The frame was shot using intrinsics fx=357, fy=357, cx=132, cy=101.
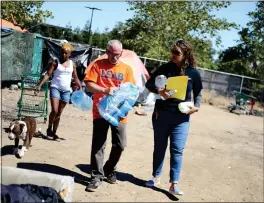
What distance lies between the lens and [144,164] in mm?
6125

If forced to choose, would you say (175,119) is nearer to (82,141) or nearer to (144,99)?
(82,141)

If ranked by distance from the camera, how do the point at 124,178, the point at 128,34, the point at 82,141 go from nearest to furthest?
1. the point at 124,178
2. the point at 82,141
3. the point at 128,34

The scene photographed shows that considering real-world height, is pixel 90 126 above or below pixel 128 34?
below

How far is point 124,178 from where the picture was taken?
520cm

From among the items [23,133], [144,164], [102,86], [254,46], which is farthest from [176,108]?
[254,46]

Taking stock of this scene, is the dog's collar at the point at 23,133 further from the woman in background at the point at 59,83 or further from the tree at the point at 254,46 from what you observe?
the tree at the point at 254,46

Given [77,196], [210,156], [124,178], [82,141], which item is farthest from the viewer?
[210,156]

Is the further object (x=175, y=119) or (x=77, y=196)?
(x=175, y=119)

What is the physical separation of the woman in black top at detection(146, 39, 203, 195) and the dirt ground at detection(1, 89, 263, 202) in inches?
24.1

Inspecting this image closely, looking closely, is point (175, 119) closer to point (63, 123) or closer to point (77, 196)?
point (77, 196)

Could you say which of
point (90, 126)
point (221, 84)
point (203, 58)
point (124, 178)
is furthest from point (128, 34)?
point (124, 178)

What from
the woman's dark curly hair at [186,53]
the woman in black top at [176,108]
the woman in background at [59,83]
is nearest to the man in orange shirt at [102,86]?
the woman in black top at [176,108]

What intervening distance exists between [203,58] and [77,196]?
2472cm

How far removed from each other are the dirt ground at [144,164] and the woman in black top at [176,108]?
612 mm
